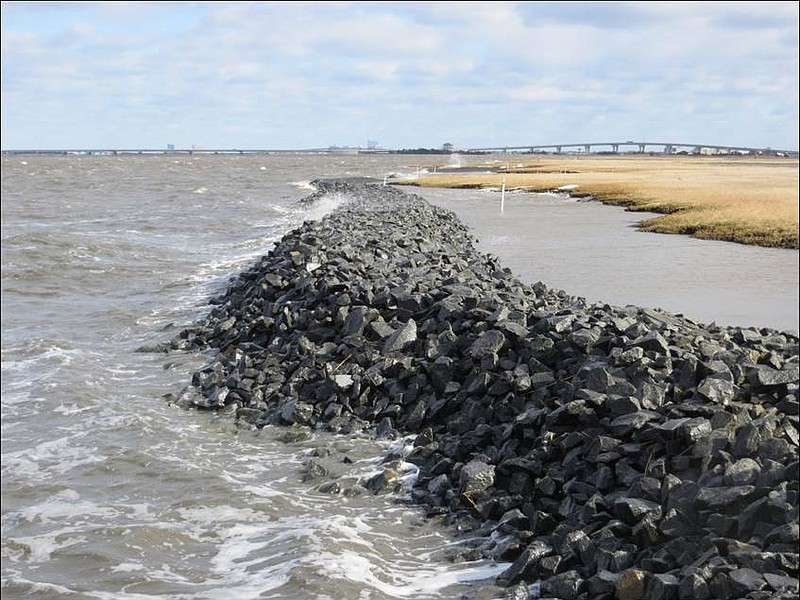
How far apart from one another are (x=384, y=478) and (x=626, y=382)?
2.58 metres

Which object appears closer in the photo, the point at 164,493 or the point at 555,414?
the point at 555,414

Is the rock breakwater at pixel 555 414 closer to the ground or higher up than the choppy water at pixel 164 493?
higher up

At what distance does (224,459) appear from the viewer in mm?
9227

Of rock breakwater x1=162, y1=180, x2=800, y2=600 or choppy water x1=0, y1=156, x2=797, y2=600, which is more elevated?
rock breakwater x1=162, y1=180, x2=800, y2=600

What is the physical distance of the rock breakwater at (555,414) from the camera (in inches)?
233

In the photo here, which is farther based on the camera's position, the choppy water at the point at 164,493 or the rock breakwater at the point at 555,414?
the choppy water at the point at 164,493

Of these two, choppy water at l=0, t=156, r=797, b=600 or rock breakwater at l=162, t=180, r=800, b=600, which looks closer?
rock breakwater at l=162, t=180, r=800, b=600

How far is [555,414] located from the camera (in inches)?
313

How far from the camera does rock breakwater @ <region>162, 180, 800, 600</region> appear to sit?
233 inches

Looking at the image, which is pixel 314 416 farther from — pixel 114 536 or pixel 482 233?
pixel 482 233

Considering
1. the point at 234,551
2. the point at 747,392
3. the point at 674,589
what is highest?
the point at 747,392

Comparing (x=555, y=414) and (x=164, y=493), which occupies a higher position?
(x=555, y=414)

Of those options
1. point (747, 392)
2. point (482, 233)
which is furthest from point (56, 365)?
point (482, 233)

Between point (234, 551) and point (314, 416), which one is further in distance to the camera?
point (314, 416)
